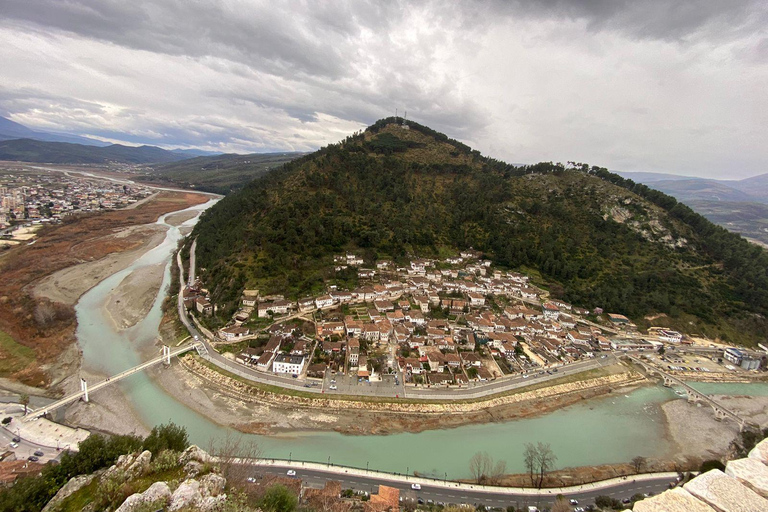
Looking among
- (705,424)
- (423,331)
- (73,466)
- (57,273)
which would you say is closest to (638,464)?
(705,424)

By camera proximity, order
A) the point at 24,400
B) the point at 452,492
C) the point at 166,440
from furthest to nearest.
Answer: the point at 24,400 → the point at 452,492 → the point at 166,440

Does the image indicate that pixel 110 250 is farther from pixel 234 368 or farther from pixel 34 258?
pixel 234 368

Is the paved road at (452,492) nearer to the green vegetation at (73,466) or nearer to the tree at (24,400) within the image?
the green vegetation at (73,466)

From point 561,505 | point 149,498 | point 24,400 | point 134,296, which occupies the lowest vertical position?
point 24,400

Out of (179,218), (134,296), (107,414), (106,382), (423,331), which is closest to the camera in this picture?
(107,414)

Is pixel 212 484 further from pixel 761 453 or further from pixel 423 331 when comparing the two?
pixel 761 453

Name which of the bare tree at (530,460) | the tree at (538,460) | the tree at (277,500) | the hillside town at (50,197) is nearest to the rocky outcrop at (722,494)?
the tree at (538,460)

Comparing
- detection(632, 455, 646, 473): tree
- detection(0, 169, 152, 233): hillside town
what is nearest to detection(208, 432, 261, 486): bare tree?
detection(632, 455, 646, 473): tree

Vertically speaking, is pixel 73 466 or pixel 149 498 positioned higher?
pixel 149 498
